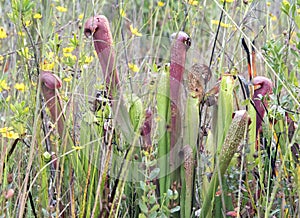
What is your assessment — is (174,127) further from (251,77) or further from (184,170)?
(251,77)

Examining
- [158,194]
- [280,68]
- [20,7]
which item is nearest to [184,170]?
[158,194]

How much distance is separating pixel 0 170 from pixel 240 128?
55 cm

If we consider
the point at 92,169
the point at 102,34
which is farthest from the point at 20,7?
the point at 92,169

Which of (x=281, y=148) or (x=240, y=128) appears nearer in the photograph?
(x=240, y=128)

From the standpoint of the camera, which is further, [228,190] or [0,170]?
[228,190]

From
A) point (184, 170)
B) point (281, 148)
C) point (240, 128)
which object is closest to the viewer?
point (240, 128)

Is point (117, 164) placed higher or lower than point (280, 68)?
lower

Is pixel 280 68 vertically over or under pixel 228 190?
over

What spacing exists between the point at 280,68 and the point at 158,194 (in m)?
0.44

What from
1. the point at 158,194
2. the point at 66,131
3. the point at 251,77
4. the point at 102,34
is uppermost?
the point at 102,34

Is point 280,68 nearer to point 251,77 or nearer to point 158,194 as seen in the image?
point 251,77

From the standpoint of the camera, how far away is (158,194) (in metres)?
1.22

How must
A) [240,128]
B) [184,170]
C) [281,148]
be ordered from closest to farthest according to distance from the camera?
[240,128] → [184,170] → [281,148]

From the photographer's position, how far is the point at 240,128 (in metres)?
1.07
